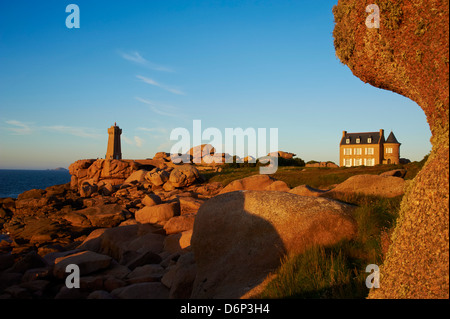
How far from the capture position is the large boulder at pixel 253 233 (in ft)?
21.8

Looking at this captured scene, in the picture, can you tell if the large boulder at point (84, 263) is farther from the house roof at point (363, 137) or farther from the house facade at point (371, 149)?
the house roof at point (363, 137)

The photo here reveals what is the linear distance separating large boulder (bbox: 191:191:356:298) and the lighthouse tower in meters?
54.7

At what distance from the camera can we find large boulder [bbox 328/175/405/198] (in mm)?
9805

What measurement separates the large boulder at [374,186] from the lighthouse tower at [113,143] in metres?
54.0

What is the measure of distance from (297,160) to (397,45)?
163 ft

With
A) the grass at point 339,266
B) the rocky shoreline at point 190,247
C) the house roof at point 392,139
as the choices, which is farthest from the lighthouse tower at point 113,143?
the grass at point 339,266

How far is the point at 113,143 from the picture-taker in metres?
59.1

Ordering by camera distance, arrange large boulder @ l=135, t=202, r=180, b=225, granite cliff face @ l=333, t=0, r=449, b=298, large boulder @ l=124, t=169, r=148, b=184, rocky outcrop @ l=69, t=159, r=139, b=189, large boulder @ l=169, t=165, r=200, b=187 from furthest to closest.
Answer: rocky outcrop @ l=69, t=159, r=139, b=189 → large boulder @ l=124, t=169, r=148, b=184 → large boulder @ l=169, t=165, r=200, b=187 → large boulder @ l=135, t=202, r=180, b=225 → granite cliff face @ l=333, t=0, r=449, b=298

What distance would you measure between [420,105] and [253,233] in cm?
433

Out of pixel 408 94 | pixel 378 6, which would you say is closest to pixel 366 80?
pixel 408 94

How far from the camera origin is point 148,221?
17531mm

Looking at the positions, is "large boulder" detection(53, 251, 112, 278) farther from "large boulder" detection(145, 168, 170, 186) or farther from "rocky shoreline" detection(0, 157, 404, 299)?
"large boulder" detection(145, 168, 170, 186)

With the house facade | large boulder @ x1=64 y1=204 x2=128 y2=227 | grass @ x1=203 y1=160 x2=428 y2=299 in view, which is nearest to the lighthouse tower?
large boulder @ x1=64 y1=204 x2=128 y2=227
